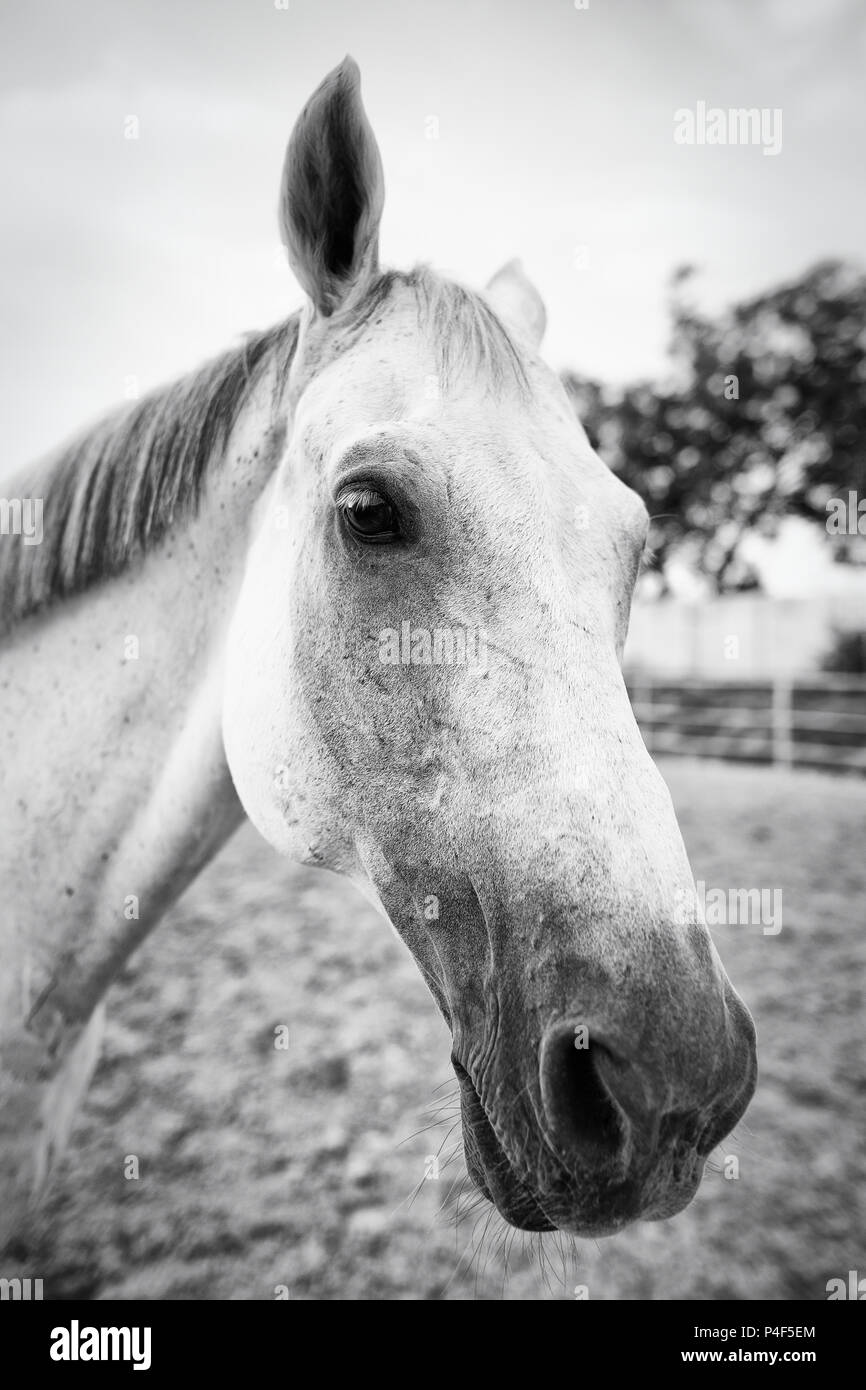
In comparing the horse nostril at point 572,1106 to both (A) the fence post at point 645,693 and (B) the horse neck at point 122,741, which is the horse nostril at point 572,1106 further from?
(A) the fence post at point 645,693

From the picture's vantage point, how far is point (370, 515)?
54.3 inches

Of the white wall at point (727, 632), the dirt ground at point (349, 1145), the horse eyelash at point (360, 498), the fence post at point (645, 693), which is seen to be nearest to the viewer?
the horse eyelash at point (360, 498)

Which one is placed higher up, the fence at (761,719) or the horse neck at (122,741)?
the horse neck at (122,741)

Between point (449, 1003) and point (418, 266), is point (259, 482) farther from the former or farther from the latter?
point (449, 1003)

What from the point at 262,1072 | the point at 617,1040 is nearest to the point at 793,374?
the point at 262,1072

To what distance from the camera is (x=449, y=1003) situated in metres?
1.25

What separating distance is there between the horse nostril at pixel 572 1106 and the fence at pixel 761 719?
12.5m

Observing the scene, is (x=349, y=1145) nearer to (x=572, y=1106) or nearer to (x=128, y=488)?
(x=572, y=1106)

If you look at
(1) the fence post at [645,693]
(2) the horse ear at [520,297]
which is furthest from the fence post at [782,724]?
(2) the horse ear at [520,297]

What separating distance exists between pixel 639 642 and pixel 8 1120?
23.9 m

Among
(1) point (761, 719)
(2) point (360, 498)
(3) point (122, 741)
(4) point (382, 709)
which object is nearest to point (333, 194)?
(2) point (360, 498)

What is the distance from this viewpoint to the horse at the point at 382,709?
3.52 ft
